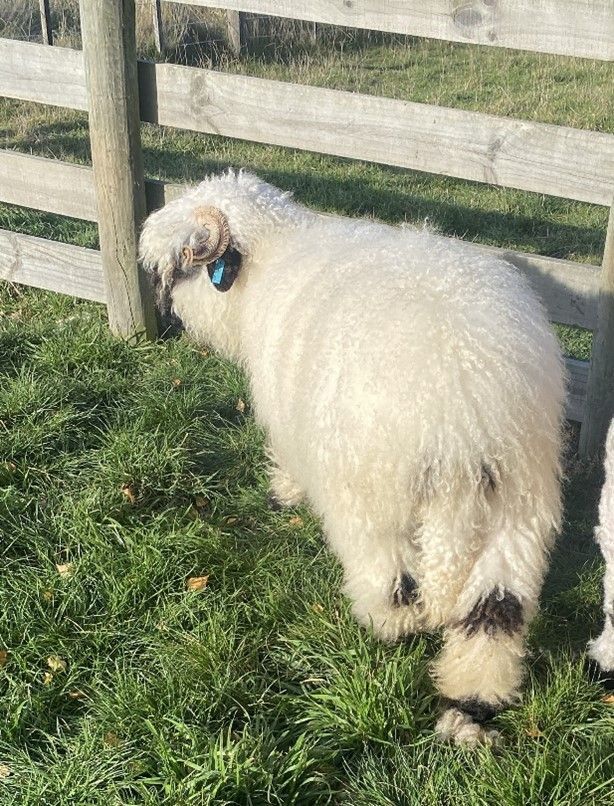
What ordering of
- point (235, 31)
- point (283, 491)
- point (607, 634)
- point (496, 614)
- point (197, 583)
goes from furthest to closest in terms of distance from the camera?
point (235, 31) → point (283, 491) → point (197, 583) → point (607, 634) → point (496, 614)

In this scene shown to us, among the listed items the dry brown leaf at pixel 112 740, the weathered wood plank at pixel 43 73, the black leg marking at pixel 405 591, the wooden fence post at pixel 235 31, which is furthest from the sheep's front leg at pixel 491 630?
the wooden fence post at pixel 235 31

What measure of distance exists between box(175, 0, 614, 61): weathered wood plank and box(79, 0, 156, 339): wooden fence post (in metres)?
0.92

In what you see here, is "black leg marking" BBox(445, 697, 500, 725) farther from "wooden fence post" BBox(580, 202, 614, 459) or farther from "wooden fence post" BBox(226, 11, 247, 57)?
"wooden fence post" BBox(226, 11, 247, 57)

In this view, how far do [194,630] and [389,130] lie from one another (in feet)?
7.68

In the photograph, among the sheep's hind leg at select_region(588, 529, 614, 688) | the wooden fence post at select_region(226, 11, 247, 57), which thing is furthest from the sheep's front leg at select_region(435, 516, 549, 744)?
the wooden fence post at select_region(226, 11, 247, 57)

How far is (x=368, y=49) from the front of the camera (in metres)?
12.6

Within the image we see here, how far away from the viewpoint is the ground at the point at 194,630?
275 cm

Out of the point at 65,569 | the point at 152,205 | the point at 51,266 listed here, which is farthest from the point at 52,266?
the point at 65,569

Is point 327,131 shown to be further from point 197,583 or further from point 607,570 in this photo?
point 607,570

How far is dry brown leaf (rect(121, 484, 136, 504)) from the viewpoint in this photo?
13.2 ft

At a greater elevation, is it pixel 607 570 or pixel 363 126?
pixel 363 126

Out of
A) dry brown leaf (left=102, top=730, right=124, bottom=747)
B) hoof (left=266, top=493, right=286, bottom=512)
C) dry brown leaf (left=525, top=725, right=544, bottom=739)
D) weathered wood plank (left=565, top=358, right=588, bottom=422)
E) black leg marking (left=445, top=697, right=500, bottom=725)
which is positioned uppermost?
weathered wood plank (left=565, top=358, right=588, bottom=422)

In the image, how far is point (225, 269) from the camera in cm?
381

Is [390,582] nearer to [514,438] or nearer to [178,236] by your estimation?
[514,438]
